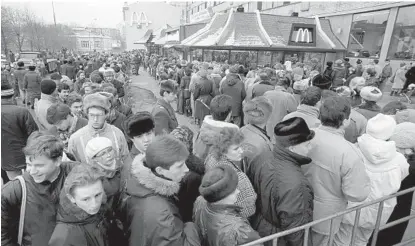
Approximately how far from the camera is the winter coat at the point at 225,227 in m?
1.73

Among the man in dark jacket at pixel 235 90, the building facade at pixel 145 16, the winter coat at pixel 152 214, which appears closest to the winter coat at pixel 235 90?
the man in dark jacket at pixel 235 90

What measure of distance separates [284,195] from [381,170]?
40.3 inches

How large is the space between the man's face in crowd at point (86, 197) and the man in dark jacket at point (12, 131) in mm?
2583

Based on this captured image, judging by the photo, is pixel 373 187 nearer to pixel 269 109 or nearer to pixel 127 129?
pixel 269 109

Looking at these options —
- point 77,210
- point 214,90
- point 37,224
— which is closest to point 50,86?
point 37,224

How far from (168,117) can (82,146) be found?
47.3 inches

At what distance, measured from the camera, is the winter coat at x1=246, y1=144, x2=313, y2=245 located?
→ 6.70 feet

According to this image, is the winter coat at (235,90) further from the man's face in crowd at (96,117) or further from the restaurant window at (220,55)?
the restaurant window at (220,55)

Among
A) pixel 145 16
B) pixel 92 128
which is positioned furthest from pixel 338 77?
pixel 145 16

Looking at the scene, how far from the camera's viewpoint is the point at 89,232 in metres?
1.73

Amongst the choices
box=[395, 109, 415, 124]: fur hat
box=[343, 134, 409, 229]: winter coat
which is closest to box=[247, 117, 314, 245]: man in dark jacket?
box=[343, 134, 409, 229]: winter coat

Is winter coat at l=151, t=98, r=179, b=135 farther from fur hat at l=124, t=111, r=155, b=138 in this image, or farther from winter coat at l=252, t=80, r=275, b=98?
winter coat at l=252, t=80, r=275, b=98

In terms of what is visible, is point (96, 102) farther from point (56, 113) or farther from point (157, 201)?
point (157, 201)

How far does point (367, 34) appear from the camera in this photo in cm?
1468
